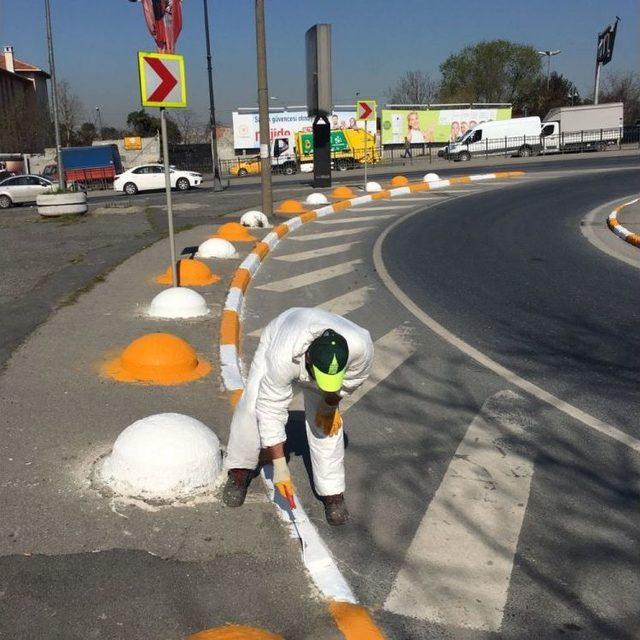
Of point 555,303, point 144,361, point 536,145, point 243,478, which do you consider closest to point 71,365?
point 144,361

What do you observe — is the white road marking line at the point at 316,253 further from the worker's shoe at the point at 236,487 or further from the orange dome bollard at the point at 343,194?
the orange dome bollard at the point at 343,194

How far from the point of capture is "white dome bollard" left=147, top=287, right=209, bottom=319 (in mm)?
7879

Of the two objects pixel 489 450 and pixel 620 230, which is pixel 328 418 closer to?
pixel 489 450

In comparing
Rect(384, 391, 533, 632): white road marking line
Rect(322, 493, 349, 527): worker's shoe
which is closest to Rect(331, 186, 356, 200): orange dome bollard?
Rect(384, 391, 533, 632): white road marking line

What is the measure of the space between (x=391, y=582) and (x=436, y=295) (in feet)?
19.9

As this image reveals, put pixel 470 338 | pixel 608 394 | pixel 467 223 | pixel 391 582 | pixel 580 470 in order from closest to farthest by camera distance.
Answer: pixel 391 582
pixel 580 470
pixel 608 394
pixel 470 338
pixel 467 223

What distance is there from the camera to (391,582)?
3.30 meters

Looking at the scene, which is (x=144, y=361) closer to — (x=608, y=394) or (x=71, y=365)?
(x=71, y=365)

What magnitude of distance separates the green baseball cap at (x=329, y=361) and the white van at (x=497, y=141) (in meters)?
43.9

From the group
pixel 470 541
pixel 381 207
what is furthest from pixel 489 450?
pixel 381 207

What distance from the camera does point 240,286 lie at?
9375 millimetres

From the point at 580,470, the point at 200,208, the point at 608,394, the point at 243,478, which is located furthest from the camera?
the point at 200,208

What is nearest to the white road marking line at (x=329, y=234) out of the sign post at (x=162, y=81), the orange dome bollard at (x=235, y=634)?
the sign post at (x=162, y=81)

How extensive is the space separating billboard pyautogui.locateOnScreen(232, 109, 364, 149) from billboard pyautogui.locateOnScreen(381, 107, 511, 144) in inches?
128
